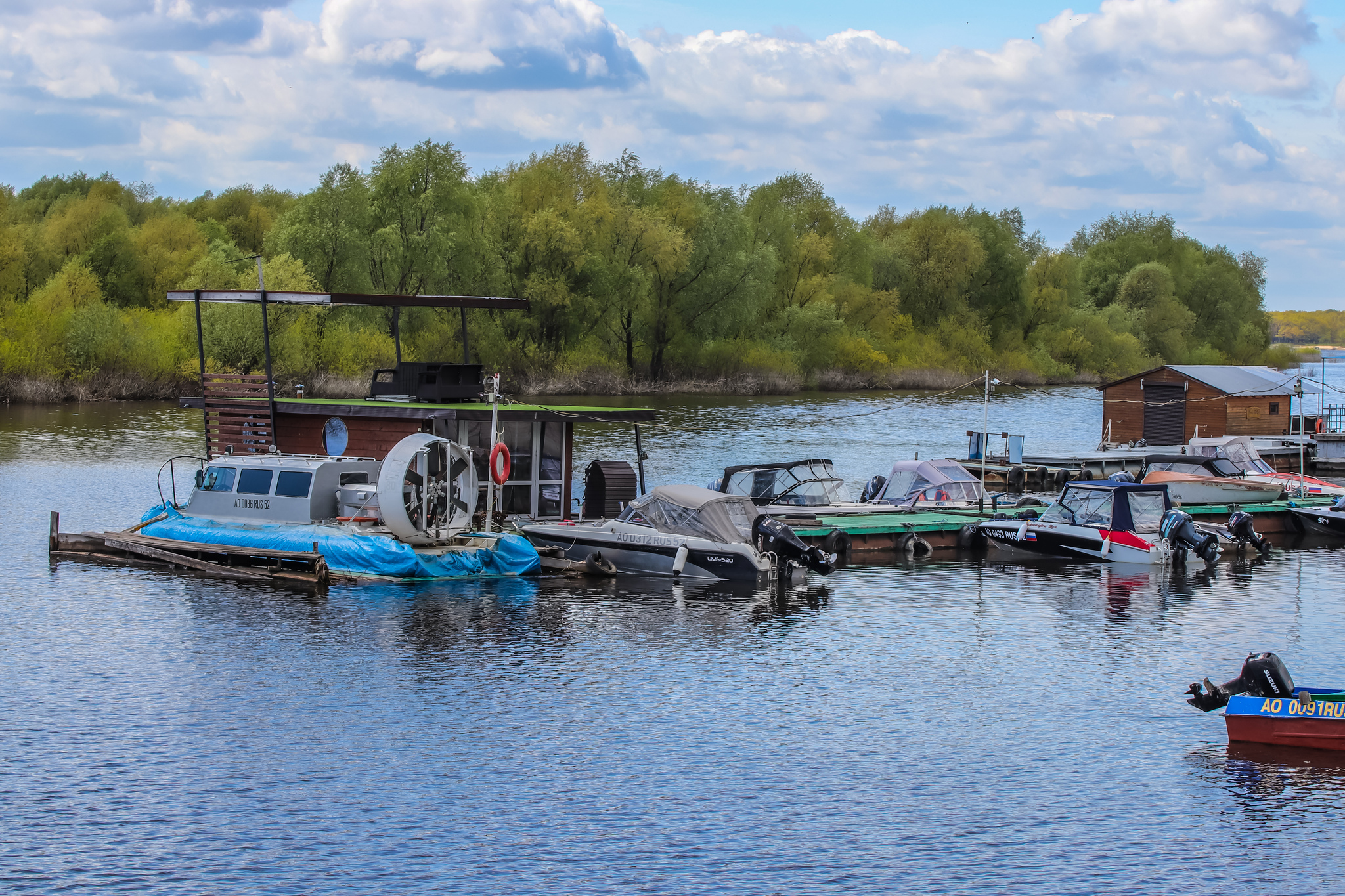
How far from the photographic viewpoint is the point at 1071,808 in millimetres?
17062

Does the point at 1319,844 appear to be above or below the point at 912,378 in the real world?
below

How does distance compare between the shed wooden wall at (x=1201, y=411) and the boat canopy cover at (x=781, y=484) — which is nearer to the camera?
the boat canopy cover at (x=781, y=484)

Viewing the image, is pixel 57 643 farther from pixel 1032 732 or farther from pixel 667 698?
pixel 1032 732

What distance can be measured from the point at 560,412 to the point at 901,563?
33.4 feet

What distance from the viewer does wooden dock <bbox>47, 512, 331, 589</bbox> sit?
2972 centimetres

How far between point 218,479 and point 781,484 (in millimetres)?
15657

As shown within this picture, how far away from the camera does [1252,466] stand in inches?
2007

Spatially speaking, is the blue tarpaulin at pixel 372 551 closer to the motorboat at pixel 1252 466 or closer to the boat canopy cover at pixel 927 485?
the boat canopy cover at pixel 927 485

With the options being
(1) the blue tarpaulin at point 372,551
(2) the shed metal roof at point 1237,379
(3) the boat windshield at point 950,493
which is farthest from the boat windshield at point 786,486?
(2) the shed metal roof at point 1237,379

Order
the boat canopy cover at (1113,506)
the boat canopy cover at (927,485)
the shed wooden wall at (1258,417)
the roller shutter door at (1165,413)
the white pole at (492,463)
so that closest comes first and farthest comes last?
the white pole at (492,463) < the boat canopy cover at (1113,506) < the boat canopy cover at (927,485) < the roller shutter door at (1165,413) < the shed wooden wall at (1258,417)

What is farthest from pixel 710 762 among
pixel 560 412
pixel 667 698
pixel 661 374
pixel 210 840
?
pixel 661 374

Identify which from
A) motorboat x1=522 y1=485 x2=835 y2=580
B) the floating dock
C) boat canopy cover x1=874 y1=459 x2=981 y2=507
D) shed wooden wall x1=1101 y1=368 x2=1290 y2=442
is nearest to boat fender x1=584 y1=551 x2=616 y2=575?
motorboat x1=522 y1=485 x2=835 y2=580

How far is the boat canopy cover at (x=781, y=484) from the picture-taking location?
38.4 metres

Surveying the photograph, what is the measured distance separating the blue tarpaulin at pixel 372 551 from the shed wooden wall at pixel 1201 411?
40.4m
